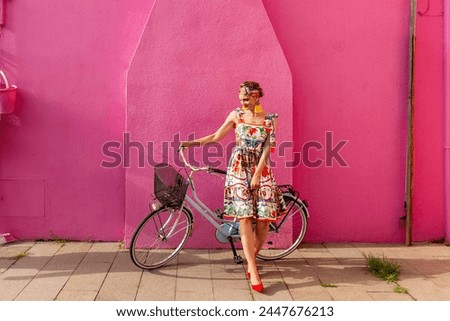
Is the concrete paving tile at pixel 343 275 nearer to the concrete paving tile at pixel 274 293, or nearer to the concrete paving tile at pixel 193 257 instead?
the concrete paving tile at pixel 274 293

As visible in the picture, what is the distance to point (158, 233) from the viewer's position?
578cm

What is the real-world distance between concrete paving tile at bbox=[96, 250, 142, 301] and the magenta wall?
27.9 inches

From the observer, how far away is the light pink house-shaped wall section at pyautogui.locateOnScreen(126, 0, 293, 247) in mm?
6605

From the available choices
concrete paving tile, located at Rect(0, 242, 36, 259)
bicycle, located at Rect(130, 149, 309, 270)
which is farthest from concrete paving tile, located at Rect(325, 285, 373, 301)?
concrete paving tile, located at Rect(0, 242, 36, 259)

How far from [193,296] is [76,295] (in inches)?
40.4

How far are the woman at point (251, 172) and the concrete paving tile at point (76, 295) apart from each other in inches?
57.1

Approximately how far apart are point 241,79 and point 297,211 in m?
1.66

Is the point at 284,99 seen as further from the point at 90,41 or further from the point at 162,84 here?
the point at 90,41

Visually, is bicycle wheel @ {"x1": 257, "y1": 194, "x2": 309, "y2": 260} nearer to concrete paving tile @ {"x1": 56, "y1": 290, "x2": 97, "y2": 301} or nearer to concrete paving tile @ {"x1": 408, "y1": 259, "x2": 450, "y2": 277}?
concrete paving tile @ {"x1": 408, "y1": 259, "x2": 450, "y2": 277}

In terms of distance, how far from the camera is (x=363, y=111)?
703 centimetres

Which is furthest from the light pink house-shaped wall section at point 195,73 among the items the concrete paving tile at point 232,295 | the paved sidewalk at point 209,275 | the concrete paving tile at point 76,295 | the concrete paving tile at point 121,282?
the concrete paving tile at point 232,295

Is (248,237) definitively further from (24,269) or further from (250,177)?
(24,269)

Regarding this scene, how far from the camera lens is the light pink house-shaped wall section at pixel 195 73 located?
260 inches

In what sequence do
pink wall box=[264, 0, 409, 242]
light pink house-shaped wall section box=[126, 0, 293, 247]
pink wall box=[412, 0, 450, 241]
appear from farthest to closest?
pink wall box=[412, 0, 450, 241]
pink wall box=[264, 0, 409, 242]
light pink house-shaped wall section box=[126, 0, 293, 247]
